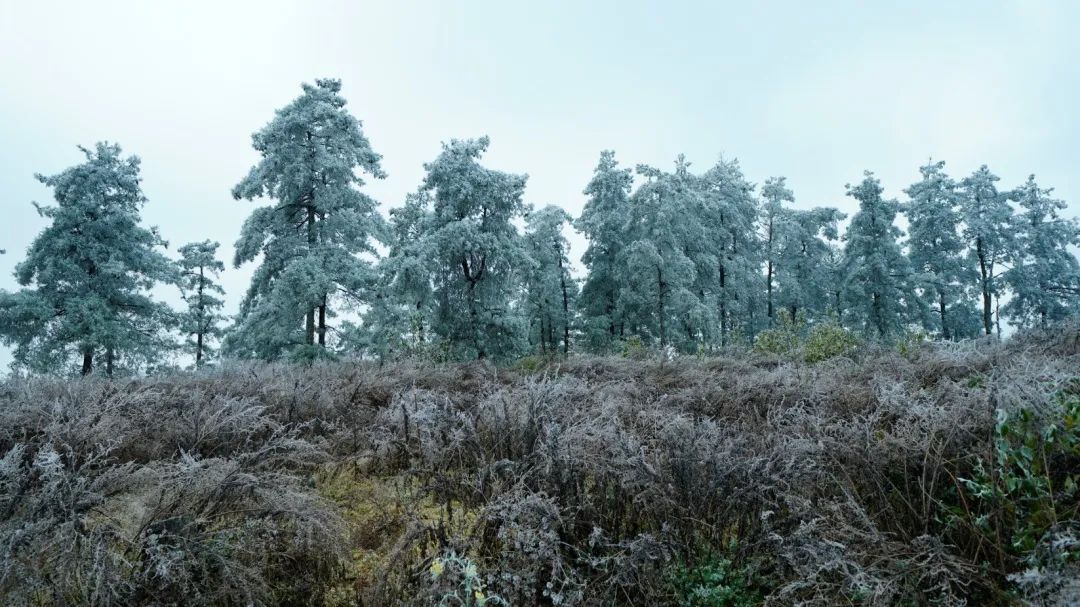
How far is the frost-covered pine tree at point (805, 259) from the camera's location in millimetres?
30984

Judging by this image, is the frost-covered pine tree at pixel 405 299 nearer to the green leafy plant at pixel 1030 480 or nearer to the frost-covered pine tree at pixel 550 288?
the frost-covered pine tree at pixel 550 288

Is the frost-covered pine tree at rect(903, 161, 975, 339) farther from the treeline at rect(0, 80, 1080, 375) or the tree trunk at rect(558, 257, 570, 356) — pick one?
the tree trunk at rect(558, 257, 570, 356)

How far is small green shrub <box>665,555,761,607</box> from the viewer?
296 cm

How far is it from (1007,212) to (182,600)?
3645 centimetres

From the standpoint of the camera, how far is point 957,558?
2605 mm

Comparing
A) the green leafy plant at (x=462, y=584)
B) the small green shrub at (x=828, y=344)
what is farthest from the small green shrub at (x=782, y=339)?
the green leafy plant at (x=462, y=584)

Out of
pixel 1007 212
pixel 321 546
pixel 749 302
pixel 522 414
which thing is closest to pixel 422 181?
pixel 522 414

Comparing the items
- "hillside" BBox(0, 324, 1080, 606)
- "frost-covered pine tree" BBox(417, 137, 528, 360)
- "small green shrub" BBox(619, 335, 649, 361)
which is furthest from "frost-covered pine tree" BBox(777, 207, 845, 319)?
"hillside" BBox(0, 324, 1080, 606)

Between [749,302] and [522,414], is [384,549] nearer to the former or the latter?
[522,414]

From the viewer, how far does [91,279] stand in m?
19.5

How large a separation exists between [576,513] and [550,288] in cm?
2370

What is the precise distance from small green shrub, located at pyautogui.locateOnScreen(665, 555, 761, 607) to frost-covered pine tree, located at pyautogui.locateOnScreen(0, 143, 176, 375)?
67.6ft

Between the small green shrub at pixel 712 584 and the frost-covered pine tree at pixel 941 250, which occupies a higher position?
the frost-covered pine tree at pixel 941 250

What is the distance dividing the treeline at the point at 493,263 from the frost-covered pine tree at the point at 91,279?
0.07 metres
